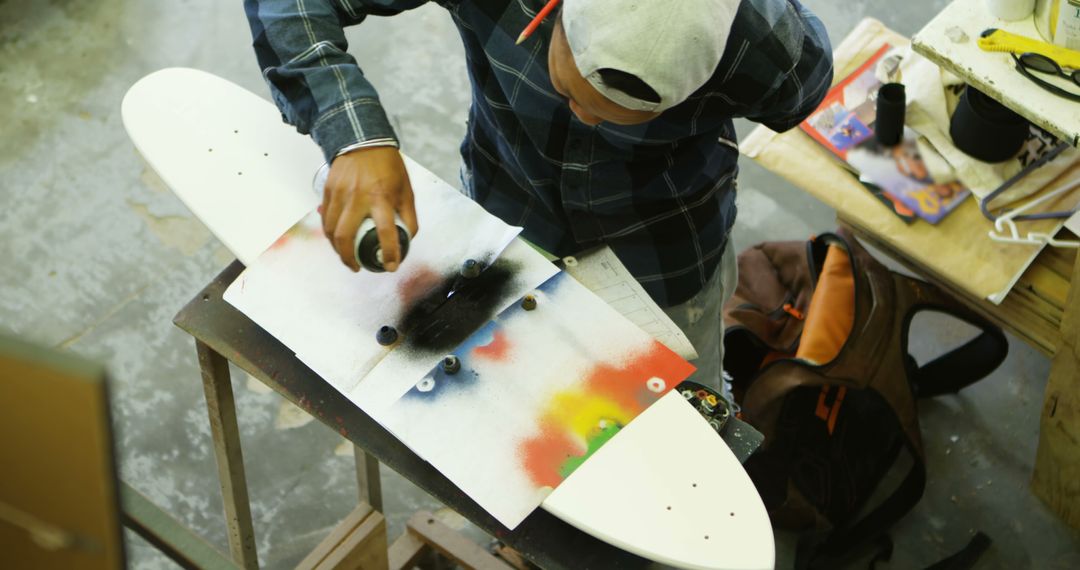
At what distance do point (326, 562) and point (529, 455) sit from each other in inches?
33.1

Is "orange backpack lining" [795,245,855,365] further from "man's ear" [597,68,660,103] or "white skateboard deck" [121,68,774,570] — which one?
"man's ear" [597,68,660,103]

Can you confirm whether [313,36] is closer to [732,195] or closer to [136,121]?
[136,121]

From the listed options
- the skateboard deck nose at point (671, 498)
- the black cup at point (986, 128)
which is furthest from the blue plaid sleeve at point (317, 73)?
the black cup at point (986, 128)

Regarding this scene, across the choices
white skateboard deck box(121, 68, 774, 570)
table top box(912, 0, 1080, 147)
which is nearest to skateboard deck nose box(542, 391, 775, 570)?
white skateboard deck box(121, 68, 774, 570)

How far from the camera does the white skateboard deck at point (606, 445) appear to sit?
1.40m

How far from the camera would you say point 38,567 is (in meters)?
0.58

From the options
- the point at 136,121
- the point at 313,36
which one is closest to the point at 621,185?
the point at 313,36

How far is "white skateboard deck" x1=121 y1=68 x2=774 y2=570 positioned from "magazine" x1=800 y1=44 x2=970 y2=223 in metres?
→ 1.23

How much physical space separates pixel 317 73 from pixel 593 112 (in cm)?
46

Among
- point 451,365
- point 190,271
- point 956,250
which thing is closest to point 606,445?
point 451,365

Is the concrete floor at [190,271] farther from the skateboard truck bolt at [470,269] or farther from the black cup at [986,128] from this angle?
the skateboard truck bolt at [470,269]

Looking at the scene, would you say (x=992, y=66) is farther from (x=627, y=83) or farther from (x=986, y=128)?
(x=627, y=83)

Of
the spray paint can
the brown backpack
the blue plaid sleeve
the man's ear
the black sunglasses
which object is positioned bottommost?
the brown backpack

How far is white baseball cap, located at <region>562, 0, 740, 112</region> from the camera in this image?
122cm
